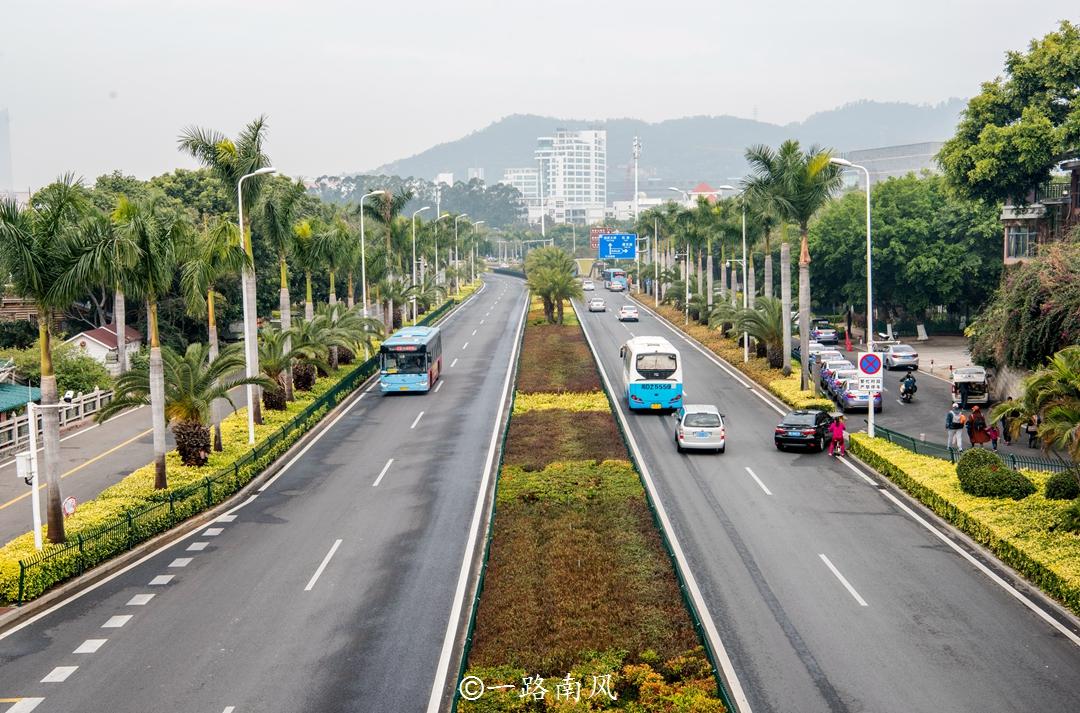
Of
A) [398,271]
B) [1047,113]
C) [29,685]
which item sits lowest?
[29,685]

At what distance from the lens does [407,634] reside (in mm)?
19000

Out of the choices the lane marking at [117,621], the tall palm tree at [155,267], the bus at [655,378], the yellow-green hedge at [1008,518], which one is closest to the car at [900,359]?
the bus at [655,378]

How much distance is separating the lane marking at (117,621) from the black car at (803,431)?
22026 mm

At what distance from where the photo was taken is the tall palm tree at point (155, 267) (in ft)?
88.8

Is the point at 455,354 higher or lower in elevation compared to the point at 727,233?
lower

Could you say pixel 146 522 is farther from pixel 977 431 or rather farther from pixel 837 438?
pixel 977 431

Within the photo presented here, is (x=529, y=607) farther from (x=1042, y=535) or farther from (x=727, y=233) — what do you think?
(x=727, y=233)

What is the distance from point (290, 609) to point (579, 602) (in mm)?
5787

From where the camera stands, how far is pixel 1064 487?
25.1m

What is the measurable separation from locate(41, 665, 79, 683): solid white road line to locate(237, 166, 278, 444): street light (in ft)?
57.8

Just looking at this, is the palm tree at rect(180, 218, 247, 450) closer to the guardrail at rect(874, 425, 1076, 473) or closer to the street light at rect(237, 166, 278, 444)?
the street light at rect(237, 166, 278, 444)

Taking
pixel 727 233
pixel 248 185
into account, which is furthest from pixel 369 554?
pixel 727 233

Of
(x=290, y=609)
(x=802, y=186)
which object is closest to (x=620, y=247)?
(x=802, y=186)

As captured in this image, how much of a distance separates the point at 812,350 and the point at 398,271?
42.7 meters
